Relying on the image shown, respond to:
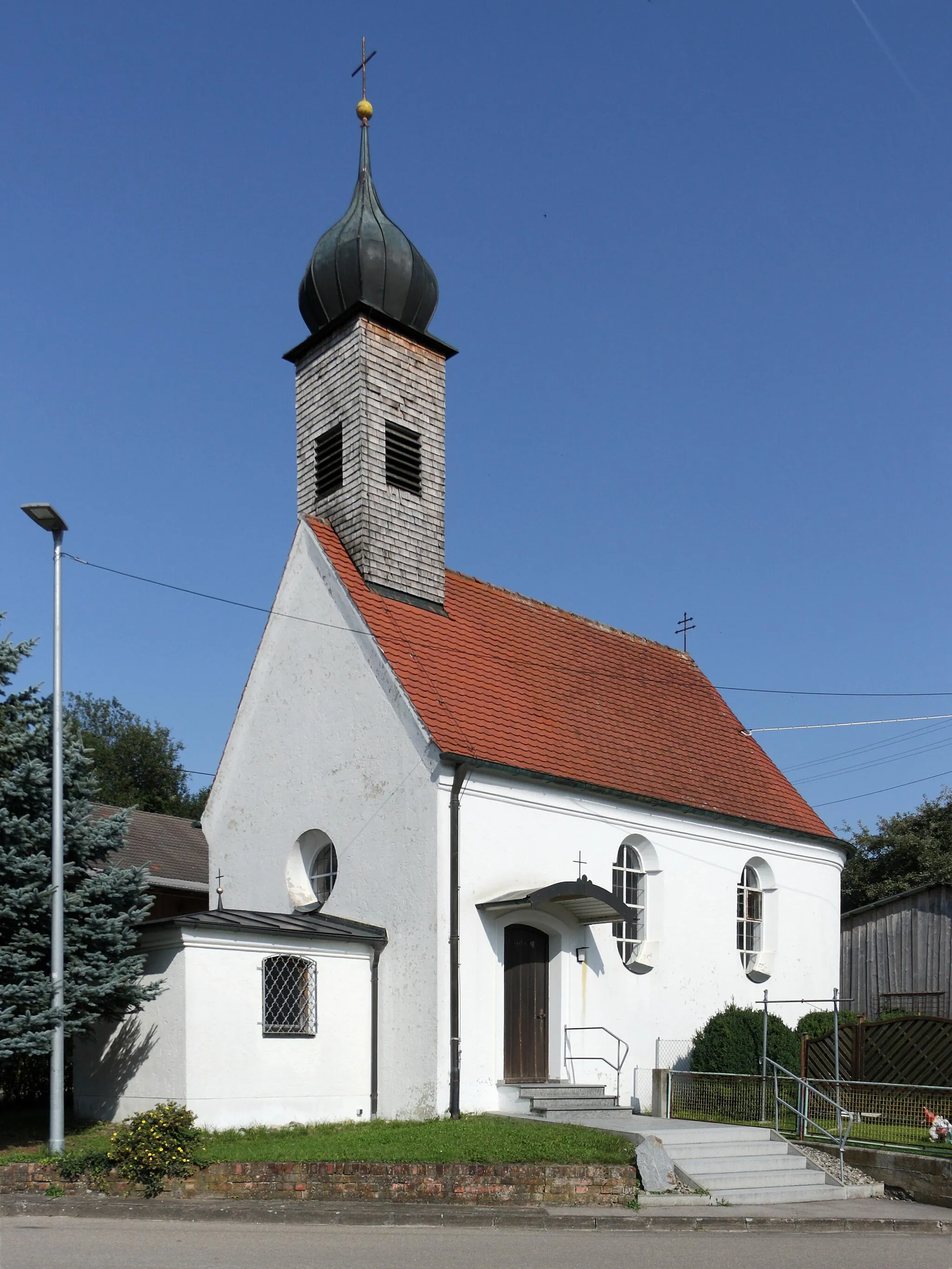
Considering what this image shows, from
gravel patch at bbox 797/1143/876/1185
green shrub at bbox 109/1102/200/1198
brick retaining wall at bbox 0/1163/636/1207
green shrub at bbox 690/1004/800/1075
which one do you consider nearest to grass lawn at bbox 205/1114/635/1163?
brick retaining wall at bbox 0/1163/636/1207

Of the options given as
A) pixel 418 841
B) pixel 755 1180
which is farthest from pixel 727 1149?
pixel 418 841

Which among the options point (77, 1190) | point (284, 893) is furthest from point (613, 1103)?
point (77, 1190)

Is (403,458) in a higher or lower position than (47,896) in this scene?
higher

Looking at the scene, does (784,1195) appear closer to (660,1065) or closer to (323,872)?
(660,1065)

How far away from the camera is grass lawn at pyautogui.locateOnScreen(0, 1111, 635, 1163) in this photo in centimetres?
1248

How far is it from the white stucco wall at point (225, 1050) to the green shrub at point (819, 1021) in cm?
837

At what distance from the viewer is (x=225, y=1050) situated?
1510 cm

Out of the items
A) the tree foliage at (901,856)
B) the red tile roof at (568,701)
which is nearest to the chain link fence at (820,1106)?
the red tile roof at (568,701)

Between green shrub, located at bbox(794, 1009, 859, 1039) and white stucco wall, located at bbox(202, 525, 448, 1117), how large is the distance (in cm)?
777

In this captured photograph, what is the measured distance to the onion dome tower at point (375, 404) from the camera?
19.5 meters

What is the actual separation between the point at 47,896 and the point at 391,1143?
189 inches

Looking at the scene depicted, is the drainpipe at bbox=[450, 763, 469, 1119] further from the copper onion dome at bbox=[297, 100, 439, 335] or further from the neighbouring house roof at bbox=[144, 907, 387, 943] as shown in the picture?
the copper onion dome at bbox=[297, 100, 439, 335]

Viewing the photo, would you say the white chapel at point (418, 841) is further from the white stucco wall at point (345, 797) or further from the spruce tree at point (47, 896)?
the spruce tree at point (47, 896)

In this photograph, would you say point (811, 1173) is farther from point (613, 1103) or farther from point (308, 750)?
point (308, 750)
